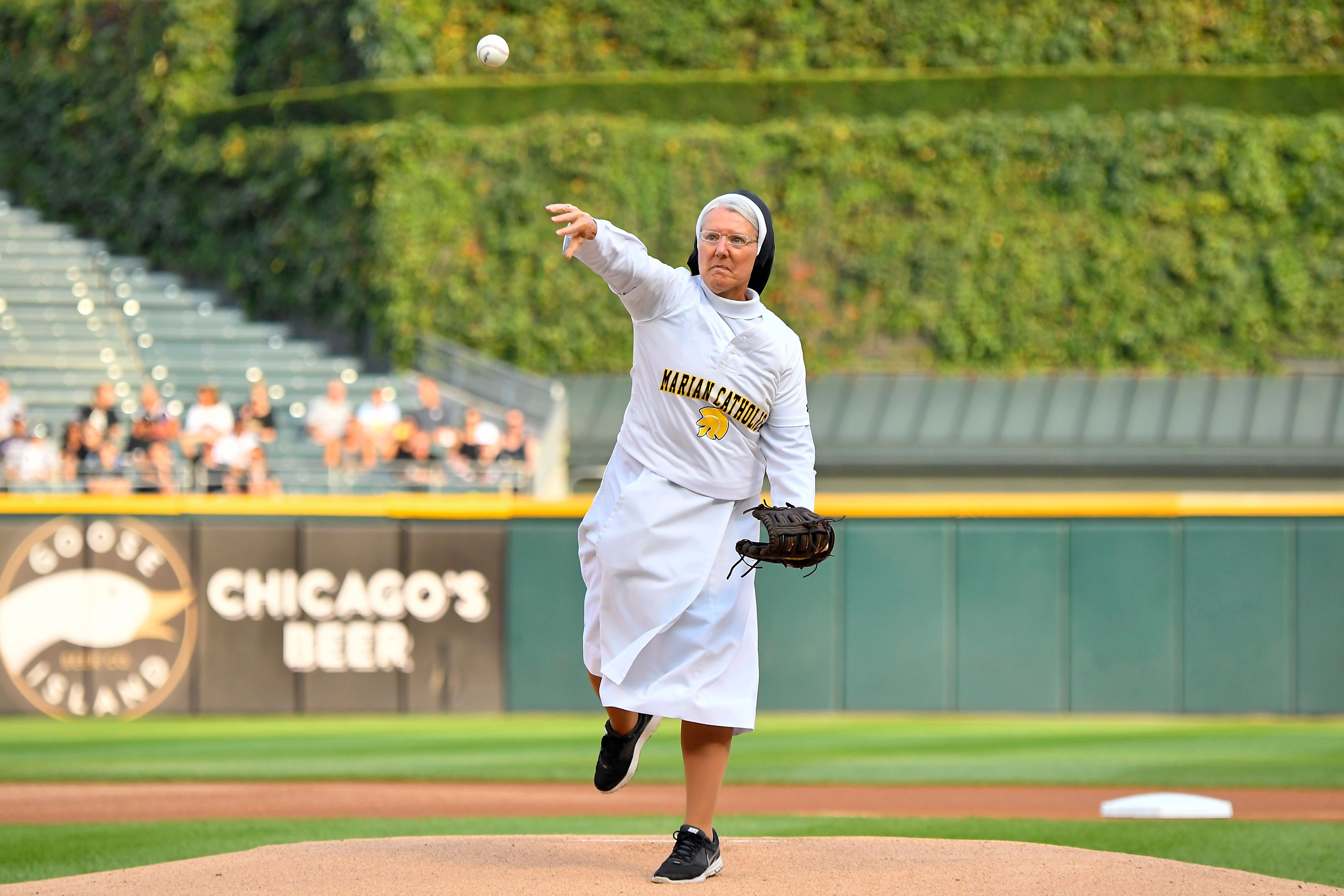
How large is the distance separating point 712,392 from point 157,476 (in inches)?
441

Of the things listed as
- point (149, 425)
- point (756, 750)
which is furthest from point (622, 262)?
point (149, 425)

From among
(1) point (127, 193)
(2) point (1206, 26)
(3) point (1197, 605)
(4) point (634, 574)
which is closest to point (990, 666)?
(3) point (1197, 605)

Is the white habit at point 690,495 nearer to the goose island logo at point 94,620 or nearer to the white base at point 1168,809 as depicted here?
the white base at point 1168,809

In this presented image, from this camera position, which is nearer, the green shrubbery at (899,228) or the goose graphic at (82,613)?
the goose graphic at (82,613)

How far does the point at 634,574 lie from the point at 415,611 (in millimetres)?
8494

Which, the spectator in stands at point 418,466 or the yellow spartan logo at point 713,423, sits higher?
the spectator in stands at point 418,466

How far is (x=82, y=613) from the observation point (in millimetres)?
13172

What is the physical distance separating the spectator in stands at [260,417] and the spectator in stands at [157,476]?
3.95ft

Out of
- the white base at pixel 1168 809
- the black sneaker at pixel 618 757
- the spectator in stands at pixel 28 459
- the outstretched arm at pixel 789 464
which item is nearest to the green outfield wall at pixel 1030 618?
the spectator in stands at pixel 28 459

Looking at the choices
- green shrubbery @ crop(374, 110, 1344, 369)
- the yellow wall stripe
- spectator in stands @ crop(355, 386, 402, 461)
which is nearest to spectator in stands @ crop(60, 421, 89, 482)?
the yellow wall stripe

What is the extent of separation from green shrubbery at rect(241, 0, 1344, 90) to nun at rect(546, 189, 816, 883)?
21.1m

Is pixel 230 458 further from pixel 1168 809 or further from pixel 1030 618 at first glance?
pixel 1168 809

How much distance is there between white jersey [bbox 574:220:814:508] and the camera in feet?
17.1

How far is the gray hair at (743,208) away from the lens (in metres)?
5.21
